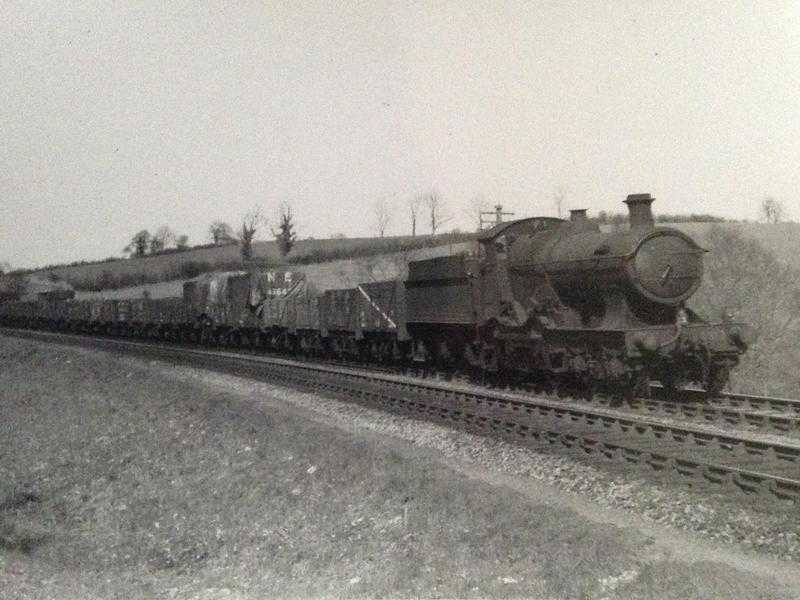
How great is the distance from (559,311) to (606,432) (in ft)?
11.8

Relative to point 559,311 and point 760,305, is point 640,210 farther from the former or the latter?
point 760,305

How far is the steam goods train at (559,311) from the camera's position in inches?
446

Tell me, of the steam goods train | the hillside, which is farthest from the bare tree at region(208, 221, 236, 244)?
the steam goods train

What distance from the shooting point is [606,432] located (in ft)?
30.6

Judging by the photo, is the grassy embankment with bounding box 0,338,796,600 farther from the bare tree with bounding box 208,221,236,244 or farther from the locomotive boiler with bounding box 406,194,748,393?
the bare tree with bounding box 208,221,236,244

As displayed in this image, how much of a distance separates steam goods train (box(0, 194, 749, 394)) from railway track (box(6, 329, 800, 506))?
914 millimetres

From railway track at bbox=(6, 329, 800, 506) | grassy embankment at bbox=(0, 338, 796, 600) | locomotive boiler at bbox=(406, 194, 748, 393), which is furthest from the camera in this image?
locomotive boiler at bbox=(406, 194, 748, 393)

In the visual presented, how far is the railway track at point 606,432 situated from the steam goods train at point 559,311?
91 cm

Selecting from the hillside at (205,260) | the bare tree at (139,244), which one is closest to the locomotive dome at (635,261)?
the hillside at (205,260)

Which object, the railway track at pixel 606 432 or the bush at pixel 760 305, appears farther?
the bush at pixel 760 305

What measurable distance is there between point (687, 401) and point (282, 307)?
1496 cm

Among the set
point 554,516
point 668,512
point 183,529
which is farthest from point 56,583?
point 668,512

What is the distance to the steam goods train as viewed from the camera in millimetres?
11320

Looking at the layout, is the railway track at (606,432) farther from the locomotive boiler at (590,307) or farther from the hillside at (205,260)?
the hillside at (205,260)
